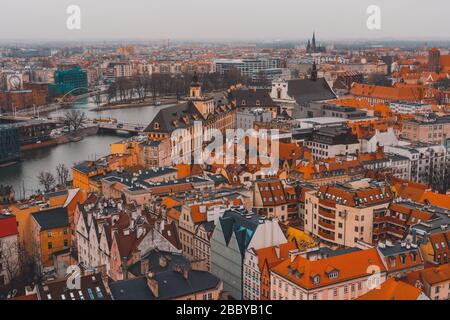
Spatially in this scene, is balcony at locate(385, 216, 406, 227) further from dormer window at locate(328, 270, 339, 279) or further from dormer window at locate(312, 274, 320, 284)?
dormer window at locate(312, 274, 320, 284)

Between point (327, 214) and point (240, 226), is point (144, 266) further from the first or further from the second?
point (327, 214)

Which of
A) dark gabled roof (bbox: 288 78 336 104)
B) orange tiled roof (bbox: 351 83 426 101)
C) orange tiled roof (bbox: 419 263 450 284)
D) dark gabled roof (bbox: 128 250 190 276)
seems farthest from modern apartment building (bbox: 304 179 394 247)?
orange tiled roof (bbox: 351 83 426 101)

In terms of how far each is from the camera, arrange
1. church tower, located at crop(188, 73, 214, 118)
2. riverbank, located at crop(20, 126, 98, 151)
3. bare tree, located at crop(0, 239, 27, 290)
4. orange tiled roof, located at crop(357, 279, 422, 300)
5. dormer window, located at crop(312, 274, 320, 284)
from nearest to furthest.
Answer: orange tiled roof, located at crop(357, 279, 422, 300) < dormer window, located at crop(312, 274, 320, 284) < bare tree, located at crop(0, 239, 27, 290) < church tower, located at crop(188, 73, 214, 118) < riverbank, located at crop(20, 126, 98, 151)

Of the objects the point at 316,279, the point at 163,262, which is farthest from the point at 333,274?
the point at 163,262

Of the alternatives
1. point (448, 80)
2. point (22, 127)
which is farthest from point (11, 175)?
point (448, 80)

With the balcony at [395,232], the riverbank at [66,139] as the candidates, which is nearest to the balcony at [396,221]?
the balcony at [395,232]

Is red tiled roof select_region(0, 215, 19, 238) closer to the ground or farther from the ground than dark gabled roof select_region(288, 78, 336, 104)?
closer to the ground
